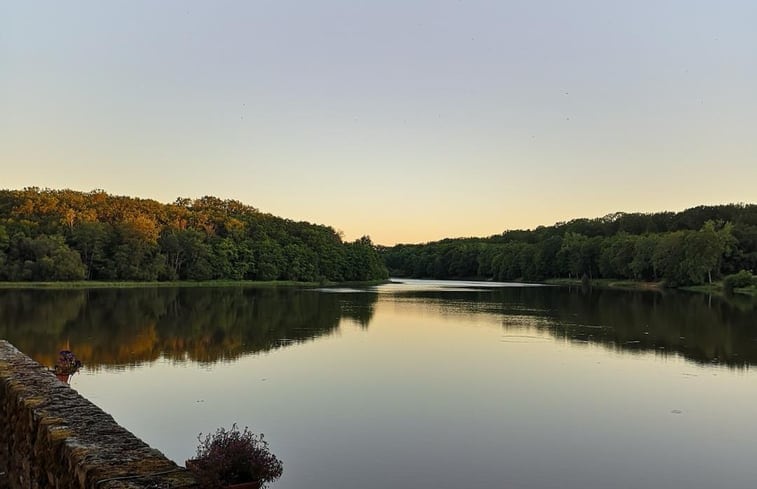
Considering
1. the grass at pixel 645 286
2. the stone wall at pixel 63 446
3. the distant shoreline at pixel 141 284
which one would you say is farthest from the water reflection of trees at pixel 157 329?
the grass at pixel 645 286

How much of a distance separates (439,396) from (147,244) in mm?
58537

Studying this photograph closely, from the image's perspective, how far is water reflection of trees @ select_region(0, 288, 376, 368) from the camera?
50.6ft

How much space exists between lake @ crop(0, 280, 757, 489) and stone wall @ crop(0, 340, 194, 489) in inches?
106

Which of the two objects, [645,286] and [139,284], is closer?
[139,284]

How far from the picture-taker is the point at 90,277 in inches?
2451

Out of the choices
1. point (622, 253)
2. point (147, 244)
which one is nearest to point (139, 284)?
point (147, 244)

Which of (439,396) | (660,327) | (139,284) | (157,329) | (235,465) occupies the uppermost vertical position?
(235,465)

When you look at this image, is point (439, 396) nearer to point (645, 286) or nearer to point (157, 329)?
point (157, 329)

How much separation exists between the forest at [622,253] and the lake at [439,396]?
45998 millimetres

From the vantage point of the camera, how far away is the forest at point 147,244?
5638 cm

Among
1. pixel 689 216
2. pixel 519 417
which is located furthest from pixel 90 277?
pixel 689 216

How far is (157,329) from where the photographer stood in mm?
20688

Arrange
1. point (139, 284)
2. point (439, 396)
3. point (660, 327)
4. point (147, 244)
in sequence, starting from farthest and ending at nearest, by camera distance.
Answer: point (147, 244) < point (139, 284) < point (660, 327) < point (439, 396)

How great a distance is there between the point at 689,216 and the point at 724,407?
288 ft
